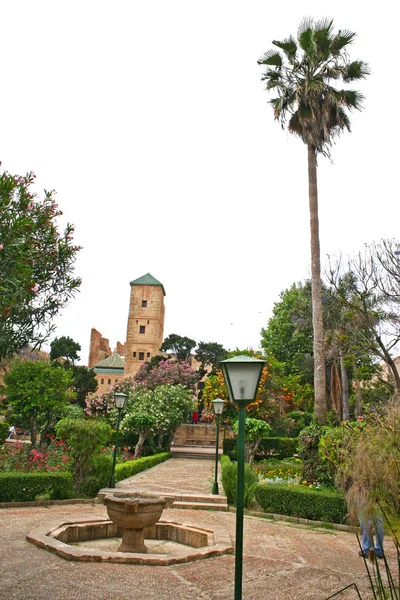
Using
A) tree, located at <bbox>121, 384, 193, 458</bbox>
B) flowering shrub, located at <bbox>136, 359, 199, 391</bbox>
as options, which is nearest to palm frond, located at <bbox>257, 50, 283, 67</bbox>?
tree, located at <bbox>121, 384, 193, 458</bbox>

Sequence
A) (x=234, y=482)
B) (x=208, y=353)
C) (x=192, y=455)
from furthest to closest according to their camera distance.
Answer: (x=208, y=353), (x=192, y=455), (x=234, y=482)

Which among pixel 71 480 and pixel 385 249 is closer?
pixel 71 480

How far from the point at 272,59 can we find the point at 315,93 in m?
1.87

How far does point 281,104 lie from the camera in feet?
46.4

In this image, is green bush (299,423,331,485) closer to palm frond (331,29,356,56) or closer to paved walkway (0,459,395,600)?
paved walkway (0,459,395,600)

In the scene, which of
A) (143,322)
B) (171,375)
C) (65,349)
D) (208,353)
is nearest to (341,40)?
(171,375)

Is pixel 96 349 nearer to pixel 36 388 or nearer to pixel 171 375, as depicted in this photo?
pixel 171 375

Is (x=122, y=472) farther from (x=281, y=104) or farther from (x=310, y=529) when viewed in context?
(x=281, y=104)

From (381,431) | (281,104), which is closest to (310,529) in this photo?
(381,431)

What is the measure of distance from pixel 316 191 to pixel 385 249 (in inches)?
201

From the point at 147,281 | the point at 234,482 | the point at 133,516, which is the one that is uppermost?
the point at 147,281

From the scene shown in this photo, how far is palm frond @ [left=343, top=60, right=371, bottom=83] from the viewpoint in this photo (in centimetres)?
1369

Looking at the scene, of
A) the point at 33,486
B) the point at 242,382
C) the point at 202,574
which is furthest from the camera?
the point at 33,486

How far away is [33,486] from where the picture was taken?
34.5 feet
